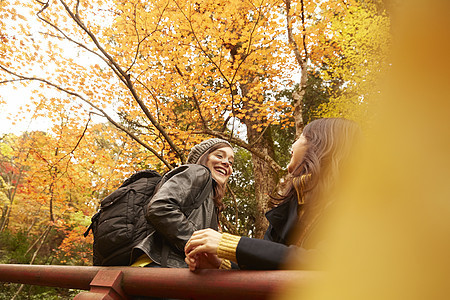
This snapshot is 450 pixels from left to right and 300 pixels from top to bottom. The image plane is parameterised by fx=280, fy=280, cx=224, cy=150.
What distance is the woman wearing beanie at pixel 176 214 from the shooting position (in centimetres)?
159

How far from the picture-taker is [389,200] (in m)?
0.52

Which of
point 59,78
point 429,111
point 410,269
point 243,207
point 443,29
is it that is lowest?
point 243,207

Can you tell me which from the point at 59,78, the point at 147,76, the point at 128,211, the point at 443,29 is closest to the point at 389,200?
the point at 443,29

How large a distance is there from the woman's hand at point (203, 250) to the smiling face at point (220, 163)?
116 centimetres

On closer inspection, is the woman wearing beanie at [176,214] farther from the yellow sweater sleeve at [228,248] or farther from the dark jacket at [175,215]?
the yellow sweater sleeve at [228,248]

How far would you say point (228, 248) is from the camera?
111 cm

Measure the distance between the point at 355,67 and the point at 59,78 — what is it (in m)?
12.2

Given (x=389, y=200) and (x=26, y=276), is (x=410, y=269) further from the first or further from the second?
(x=26, y=276)

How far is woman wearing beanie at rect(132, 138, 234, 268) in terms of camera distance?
159cm

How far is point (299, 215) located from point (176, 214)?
2.26 ft

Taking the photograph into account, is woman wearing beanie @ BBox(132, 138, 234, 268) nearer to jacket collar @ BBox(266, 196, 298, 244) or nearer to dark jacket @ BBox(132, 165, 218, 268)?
dark jacket @ BBox(132, 165, 218, 268)

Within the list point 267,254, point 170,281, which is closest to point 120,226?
point 170,281

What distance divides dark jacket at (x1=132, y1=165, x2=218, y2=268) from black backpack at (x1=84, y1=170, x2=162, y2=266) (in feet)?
0.19

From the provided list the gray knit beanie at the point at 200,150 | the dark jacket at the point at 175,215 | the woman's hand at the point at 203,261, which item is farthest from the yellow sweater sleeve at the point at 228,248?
the gray knit beanie at the point at 200,150
